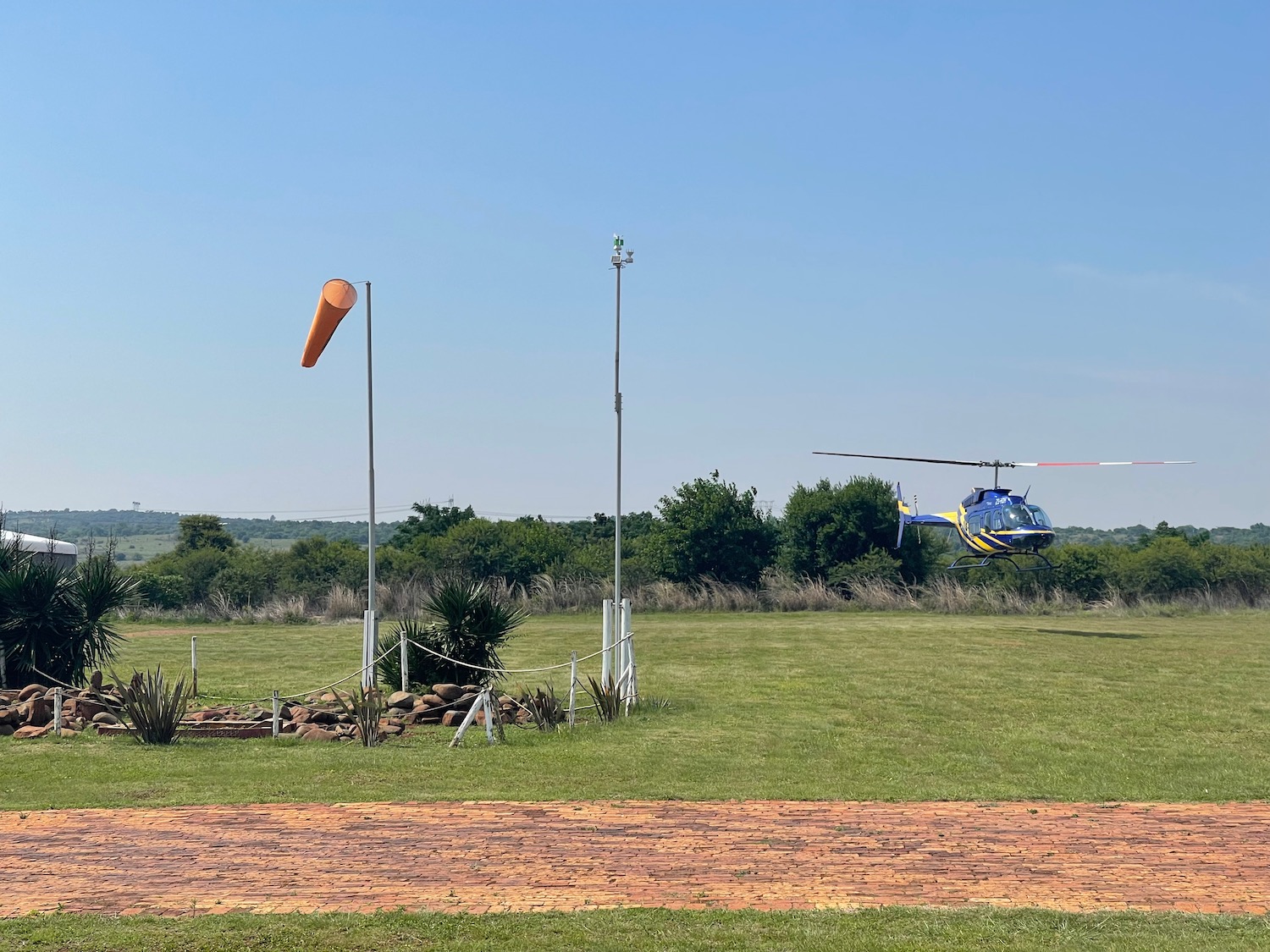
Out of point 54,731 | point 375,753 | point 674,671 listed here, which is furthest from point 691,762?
point 674,671

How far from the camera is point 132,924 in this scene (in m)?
7.86

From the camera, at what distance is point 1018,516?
33.8 metres

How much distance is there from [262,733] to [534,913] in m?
9.17

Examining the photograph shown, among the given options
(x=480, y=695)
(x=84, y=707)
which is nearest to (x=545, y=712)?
(x=480, y=695)

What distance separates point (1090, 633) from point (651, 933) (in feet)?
94.8

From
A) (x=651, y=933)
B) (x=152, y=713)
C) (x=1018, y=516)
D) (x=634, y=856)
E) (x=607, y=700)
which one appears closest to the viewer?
(x=651, y=933)

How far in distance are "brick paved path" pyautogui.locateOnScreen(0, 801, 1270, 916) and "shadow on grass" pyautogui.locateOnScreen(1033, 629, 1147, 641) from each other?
70.3 ft

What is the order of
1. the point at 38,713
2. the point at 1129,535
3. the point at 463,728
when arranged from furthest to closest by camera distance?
1. the point at 1129,535
2. the point at 38,713
3. the point at 463,728

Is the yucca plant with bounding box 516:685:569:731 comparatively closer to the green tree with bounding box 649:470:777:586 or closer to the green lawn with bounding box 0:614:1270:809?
the green lawn with bounding box 0:614:1270:809

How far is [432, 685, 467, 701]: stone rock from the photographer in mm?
17734

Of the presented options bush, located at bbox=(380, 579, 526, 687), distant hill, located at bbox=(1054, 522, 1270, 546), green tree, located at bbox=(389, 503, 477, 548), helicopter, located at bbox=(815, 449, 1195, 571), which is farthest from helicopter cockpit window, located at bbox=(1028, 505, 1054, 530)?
distant hill, located at bbox=(1054, 522, 1270, 546)

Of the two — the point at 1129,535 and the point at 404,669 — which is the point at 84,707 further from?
the point at 1129,535

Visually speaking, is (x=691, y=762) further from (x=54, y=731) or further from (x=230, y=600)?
(x=230, y=600)

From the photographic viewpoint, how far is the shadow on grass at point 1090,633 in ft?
106
